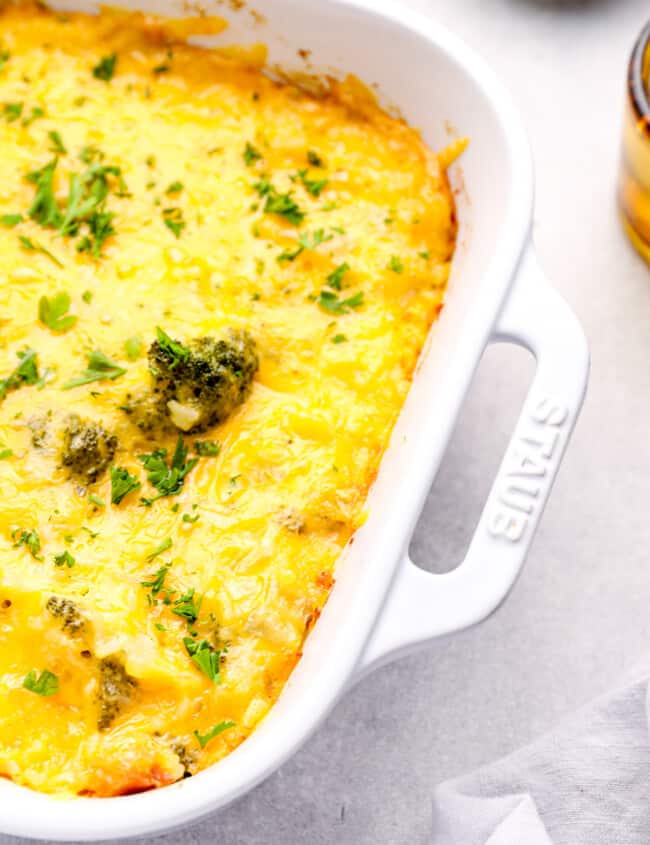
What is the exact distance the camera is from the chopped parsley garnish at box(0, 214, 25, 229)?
3.00 m

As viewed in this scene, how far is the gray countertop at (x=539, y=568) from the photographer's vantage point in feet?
9.92

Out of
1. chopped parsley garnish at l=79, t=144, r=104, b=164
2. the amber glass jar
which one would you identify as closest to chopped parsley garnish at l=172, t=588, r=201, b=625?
chopped parsley garnish at l=79, t=144, r=104, b=164

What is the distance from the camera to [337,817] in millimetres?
3002

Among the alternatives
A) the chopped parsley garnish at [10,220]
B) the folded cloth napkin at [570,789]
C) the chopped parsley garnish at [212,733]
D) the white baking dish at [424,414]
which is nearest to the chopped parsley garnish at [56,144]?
the chopped parsley garnish at [10,220]

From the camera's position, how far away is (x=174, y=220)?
3021 mm

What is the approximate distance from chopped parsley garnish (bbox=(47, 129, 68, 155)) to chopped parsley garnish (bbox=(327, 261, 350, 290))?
2.71ft

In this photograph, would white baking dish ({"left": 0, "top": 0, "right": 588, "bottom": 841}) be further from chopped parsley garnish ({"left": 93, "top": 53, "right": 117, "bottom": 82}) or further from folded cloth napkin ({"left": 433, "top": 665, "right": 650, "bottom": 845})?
folded cloth napkin ({"left": 433, "top": 665, "right": 650, "bottom": 845})

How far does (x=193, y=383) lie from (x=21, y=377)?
1.46 feet

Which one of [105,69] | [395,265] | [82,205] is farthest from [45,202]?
[395,265]

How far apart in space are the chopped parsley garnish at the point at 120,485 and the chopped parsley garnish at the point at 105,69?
4.02 feet

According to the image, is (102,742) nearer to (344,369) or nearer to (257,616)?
(257,616)

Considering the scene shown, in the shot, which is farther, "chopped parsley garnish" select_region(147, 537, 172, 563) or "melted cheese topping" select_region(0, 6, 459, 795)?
"chopped parsley garnish" select_region(147, 537, 172, 563)

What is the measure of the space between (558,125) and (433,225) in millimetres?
955

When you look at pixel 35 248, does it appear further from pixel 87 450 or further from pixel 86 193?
pixel 87 450
